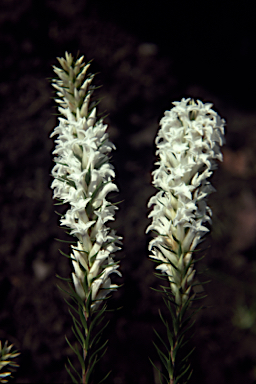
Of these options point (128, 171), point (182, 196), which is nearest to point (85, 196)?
point (182, 196)

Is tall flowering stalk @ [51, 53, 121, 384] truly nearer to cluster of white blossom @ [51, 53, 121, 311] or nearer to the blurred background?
cluster of white blossom @ [51, 53, 121, 311]

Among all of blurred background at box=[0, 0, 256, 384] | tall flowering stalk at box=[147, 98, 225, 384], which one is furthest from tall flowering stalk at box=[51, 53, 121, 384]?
blurred background at box=[0, 0, 256, 384]

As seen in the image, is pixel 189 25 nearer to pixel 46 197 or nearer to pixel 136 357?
pixel 46 197

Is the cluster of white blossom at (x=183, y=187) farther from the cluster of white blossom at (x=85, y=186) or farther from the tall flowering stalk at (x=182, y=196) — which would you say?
the cluster of white blossom at (x=85, y=186)

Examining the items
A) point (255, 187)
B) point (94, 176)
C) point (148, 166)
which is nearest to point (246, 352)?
point (255, 187)

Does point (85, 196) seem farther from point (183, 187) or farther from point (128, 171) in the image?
point (128, 171)

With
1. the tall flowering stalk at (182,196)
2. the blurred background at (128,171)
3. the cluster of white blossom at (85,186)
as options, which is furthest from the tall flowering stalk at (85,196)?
the blurred background at (128,171)
